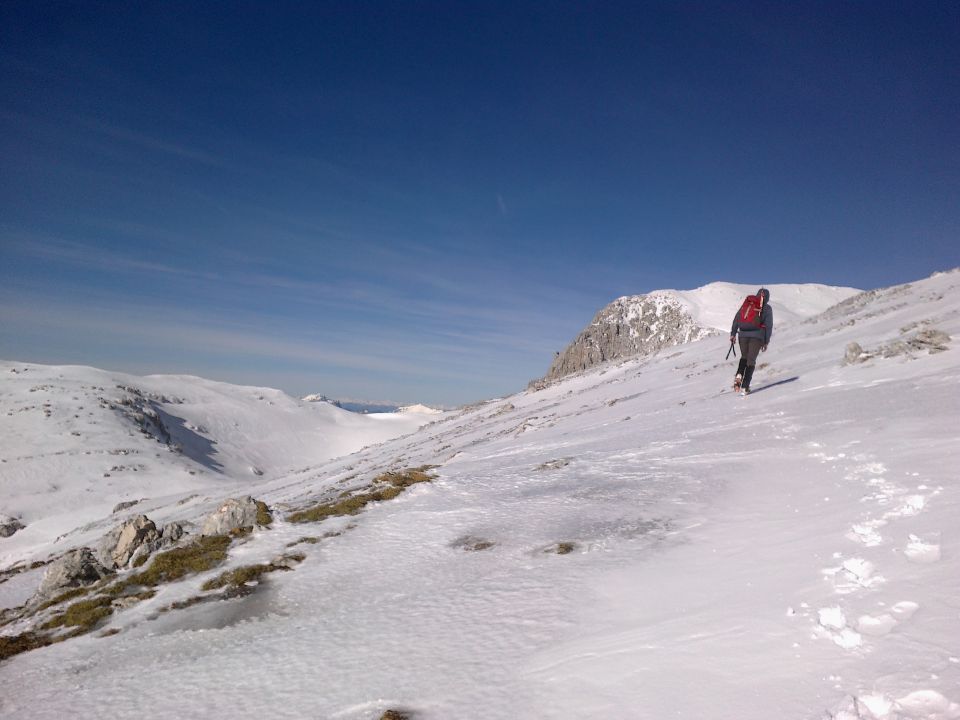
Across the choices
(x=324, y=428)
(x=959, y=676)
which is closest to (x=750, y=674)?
(x=959, y=676)

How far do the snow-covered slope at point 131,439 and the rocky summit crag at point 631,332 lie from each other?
167ft

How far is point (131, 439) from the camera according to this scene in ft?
233

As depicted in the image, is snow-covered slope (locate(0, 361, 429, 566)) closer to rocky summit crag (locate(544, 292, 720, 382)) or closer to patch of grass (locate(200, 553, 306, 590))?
patch of grass (locate(200, 553, 306, 590))

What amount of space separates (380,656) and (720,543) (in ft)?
17.4

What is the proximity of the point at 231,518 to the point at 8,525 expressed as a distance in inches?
2033

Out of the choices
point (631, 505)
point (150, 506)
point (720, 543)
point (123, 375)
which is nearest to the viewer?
point (720, 543)

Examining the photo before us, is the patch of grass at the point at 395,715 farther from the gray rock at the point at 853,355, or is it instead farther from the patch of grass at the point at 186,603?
the gray rock at the point at 853,355

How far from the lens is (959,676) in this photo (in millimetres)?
3855

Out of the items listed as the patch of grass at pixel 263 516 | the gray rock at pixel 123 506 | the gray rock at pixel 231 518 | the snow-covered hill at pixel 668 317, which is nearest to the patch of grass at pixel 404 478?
the patch of grass at pixel 263 516

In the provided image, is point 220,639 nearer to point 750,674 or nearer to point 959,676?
point 750,674

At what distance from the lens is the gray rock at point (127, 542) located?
41.0 ft

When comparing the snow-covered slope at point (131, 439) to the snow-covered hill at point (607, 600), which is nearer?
the snow-covered hill at point (607, 600)

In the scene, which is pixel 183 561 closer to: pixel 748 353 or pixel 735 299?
pixel 748 353

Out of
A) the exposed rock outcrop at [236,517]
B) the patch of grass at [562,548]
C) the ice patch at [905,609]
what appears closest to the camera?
the ice patch at [905,609]
